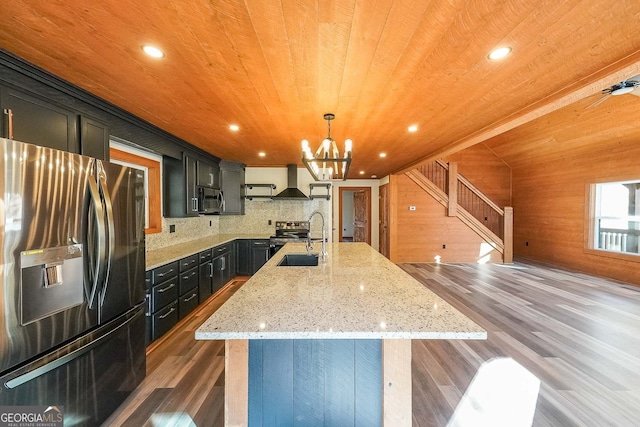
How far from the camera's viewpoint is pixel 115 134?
101 inches

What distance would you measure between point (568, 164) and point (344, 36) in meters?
7.24

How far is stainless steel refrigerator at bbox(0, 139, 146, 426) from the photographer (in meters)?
1.28

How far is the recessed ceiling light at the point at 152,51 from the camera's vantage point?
1.58m

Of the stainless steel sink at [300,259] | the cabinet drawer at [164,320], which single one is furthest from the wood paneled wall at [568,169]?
the cabinet drawer at [164,320]

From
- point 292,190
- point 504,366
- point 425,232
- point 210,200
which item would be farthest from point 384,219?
point 504,366

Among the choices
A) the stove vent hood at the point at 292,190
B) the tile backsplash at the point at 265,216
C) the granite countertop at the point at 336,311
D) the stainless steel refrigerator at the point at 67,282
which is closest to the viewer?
the granite countertop at the point at 336,311

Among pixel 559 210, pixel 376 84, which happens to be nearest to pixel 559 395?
pixel 376 84

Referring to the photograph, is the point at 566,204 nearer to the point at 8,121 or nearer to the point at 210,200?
the point at 210,200

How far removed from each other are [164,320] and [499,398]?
3162mm

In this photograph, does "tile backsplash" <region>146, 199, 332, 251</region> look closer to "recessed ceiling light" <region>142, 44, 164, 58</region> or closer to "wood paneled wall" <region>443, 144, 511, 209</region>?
"recessed ceiling light" <region>142, 44, 164, 58</region>

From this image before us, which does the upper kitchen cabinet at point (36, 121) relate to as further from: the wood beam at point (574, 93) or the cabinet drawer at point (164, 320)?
the wood beam at point (574, 93)

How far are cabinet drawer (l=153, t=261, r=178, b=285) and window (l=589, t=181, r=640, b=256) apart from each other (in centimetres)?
766

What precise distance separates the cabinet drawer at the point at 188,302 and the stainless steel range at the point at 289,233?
1.79m

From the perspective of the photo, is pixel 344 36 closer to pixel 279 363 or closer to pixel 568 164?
pixel 279 363
